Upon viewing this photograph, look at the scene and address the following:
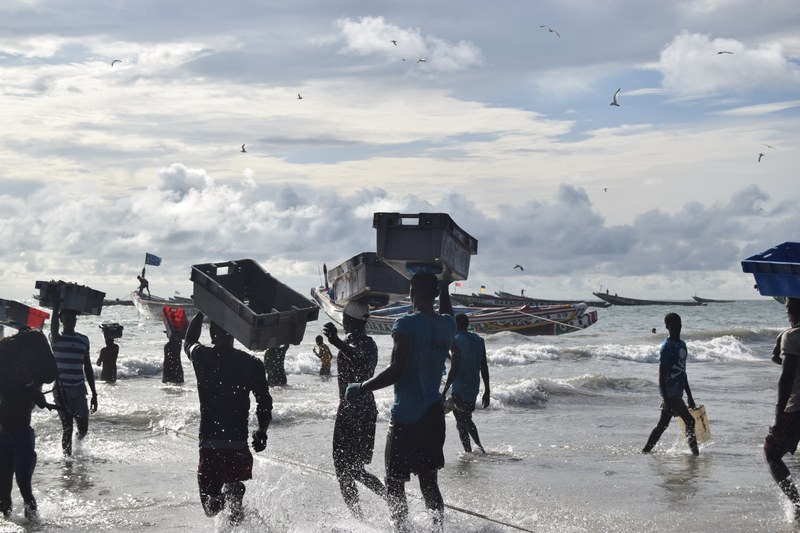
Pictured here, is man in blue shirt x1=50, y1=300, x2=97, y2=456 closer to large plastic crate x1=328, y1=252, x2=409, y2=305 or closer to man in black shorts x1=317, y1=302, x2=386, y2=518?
large plastic crate x1=328, y1=252, x2=409, y2=305

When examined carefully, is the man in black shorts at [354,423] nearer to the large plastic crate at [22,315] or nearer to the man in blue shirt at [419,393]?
the man in blue shirt at [419,393]

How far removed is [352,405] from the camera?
6730mm

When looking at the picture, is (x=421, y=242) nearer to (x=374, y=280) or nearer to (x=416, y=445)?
(x=374, y=280)

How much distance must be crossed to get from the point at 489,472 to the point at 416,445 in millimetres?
4125

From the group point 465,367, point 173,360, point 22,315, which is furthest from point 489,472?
point 173,360

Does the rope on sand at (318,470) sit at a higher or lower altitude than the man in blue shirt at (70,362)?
lower

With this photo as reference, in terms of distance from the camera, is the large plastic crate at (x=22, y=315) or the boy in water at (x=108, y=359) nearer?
the large plastic crate at (x=22, y=315)

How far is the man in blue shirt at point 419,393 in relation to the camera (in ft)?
19.0

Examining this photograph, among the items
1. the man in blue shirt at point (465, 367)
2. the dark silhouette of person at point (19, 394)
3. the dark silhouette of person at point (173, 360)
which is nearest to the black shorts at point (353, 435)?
the dark silhouette of person at point (19, 394)

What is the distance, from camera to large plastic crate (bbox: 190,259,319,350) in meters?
5.79

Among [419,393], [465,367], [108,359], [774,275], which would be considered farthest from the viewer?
[108,359]

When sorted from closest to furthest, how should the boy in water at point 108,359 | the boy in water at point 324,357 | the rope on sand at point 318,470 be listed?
1. the rope on sand at point 318,470
2. the boy in water at point 108,359
3. the boy in water at point 324,357

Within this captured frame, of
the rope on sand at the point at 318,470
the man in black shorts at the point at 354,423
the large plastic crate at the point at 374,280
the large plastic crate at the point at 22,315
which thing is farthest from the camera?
the large plastic crate at the point at 22,315

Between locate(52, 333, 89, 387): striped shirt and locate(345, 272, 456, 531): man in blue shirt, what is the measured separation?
477cm
